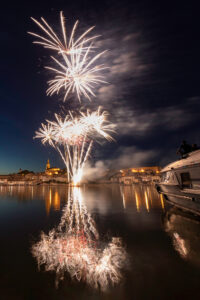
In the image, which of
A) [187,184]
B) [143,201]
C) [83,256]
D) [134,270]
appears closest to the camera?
[134,270]

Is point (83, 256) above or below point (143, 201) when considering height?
above

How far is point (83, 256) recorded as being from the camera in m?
4.30

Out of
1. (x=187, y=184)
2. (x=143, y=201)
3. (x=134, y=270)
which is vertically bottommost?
(x=143, y=201)

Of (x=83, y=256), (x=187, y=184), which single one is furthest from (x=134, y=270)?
(x=187, y=184)

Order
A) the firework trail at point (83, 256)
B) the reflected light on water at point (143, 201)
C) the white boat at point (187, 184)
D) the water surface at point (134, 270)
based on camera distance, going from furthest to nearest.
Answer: the reflected light on water at point (143, 201)
the white boat at point (187, 184)
the firework trail at point (83, 256)
the water surface at point (134, 270)

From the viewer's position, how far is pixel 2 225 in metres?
7.72

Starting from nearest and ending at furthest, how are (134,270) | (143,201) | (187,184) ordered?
(134,270)
(187,184)
(143,201)

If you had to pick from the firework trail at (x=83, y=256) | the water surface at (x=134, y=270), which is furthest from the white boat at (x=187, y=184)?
the firework trail at (x=83, y=256)

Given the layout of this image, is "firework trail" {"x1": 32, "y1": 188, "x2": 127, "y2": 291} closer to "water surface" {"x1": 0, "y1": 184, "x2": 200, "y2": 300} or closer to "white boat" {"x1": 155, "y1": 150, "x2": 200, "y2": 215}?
"water surface" {"x1": 0, "y1": 184, "x2": 200, "y2": 300}

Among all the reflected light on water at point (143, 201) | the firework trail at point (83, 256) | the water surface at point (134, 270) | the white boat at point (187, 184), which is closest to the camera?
the water surface at point (134, 270)

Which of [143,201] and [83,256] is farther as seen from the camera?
[143,201]

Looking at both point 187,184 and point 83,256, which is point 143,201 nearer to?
point 187,184

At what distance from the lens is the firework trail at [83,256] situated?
11.1 ft

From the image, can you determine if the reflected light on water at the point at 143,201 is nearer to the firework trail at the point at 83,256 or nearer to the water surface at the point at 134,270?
the water surface at the point at 134,270
